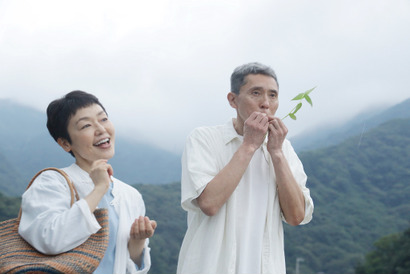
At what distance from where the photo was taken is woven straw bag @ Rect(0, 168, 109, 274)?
1969 mm

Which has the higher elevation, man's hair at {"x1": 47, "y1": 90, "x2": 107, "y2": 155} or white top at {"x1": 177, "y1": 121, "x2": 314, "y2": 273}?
man's hair at {"x1": 47, "y1": 90, "x2": 107, "y2": 155}

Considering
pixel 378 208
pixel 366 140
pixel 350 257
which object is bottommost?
pixel 350 257

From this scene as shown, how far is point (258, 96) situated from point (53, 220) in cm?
134

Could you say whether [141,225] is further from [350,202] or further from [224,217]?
[350,202]

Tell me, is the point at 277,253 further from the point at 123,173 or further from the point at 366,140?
the point at 123,173

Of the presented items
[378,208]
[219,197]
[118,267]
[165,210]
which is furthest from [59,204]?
[378,208]

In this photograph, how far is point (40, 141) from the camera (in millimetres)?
59094

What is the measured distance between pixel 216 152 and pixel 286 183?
17.8 inches

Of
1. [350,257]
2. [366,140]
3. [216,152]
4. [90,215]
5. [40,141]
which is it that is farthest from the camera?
[40,141]

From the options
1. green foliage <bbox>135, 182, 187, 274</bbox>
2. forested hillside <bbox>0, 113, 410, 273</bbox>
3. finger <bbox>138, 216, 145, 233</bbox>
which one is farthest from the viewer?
forested hillside <bbox>0, 113, 410, 273</bbox>

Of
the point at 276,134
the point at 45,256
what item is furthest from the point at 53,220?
the point at 276,134

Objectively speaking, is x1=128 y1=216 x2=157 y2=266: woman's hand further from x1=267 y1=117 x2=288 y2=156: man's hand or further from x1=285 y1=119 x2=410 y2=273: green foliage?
x1=285 y1=119 x2=410 y2=273: green foliage

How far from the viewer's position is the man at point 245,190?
268 centimetres

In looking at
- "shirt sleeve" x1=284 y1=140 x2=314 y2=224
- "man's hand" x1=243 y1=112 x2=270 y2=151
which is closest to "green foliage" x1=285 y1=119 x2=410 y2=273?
"shirt sleeve" x1=284 y1=140 x2=314 y2=224
